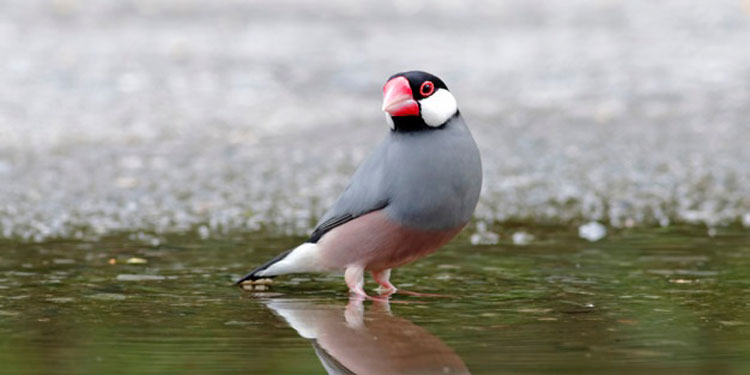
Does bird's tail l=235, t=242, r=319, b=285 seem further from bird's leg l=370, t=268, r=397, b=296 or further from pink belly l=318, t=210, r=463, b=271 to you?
bird's leg l=370, t=268, r=397, b=296

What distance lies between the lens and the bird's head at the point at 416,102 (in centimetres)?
526

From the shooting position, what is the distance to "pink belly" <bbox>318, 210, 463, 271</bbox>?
17.4ft

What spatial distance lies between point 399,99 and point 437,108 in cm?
17

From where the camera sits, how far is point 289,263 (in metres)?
5.57

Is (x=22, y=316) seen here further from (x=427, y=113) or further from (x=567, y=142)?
(x=567, y=142)

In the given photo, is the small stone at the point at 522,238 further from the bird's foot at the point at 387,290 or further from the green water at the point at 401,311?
the bird's foot at the point at 387,290

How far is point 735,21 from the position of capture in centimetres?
1311

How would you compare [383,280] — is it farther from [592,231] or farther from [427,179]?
[592,231]

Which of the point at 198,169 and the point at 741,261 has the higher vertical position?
the point at 198,169

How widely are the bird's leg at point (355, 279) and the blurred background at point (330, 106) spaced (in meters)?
1.72

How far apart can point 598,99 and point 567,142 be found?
1348mm

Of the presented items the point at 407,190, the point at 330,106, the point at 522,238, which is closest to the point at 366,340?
the point at 407,190

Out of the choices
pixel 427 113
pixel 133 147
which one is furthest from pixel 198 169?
pixel 427 113

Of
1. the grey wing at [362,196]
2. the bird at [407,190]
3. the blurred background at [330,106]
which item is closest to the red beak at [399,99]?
the bird at [407,190]
